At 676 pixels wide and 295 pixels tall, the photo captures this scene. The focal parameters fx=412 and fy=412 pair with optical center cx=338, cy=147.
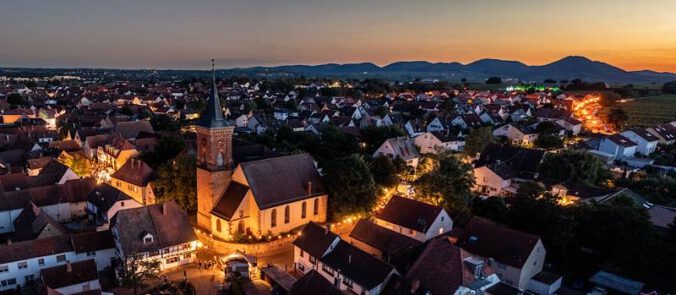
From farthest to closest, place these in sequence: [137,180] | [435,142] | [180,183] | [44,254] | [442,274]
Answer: [435,142], [137,180], [180,183], [44,254], [442,274]

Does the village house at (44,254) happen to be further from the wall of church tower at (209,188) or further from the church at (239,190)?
the church at (239,190)

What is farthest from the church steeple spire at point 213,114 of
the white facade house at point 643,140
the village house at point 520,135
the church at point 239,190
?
the white facade house at point 643,140

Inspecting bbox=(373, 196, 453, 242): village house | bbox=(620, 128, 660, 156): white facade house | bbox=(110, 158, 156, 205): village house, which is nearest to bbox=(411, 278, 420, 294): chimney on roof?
bbox=(373, 196, 453, 242): village house

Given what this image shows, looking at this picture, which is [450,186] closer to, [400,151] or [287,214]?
[287,214]

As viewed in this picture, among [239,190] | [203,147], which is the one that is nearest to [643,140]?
[239,190]

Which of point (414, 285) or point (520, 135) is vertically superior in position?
point (520, 135)

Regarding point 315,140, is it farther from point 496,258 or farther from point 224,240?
point 496,258
